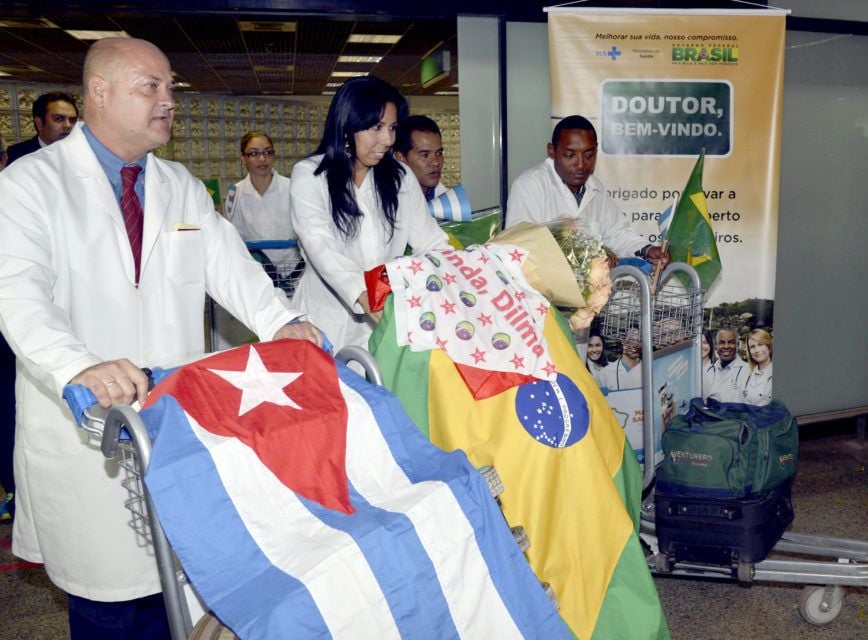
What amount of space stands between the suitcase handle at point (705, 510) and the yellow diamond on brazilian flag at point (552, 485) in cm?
73

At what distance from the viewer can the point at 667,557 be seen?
2855 mm

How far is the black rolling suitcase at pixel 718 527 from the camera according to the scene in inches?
108

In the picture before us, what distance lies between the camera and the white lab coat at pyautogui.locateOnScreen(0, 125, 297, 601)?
198cm

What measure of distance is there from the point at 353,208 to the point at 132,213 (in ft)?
2.79

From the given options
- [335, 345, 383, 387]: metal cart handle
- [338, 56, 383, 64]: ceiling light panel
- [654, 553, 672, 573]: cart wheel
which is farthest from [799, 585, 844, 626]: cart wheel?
[338, 56, 383, 64]: ceiling light panel

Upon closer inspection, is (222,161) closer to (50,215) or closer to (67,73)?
(67,73)

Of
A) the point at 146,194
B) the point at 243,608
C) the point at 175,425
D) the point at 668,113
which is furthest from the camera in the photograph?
the point at 668,113

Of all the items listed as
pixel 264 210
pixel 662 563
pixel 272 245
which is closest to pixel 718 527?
pixel 662 563

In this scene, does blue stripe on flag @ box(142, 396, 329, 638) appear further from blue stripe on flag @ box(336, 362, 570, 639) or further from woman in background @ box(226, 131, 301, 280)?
woman in background @ box(226, 131, 301, 280)

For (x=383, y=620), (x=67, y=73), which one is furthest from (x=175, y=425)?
(x=67, y=73)

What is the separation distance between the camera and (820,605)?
294 centimetres

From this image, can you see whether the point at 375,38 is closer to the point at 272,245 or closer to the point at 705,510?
the point at 272,245

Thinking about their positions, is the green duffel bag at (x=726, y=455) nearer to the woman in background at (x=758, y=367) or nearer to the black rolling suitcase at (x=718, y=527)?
the black rolling suitcase at (x=718, y=527)

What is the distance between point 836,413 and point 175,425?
4.52 m
